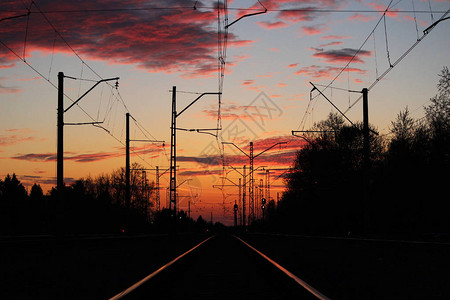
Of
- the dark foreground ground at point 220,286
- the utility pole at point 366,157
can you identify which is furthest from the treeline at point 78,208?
the dark foreground ground at point 220,286

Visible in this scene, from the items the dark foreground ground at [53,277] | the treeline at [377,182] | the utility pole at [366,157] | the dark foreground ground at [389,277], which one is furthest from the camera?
the treeline at [377,182]

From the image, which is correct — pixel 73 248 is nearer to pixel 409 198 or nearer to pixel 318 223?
pixel 409 198

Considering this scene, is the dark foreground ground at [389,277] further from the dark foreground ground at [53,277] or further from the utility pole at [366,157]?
the utility pole at [366,157]

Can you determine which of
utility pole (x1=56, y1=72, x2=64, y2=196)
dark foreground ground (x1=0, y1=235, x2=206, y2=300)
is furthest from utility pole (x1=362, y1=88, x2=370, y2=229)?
dark foreground ground (x1=0, y1=235, x2=206, y2=300)

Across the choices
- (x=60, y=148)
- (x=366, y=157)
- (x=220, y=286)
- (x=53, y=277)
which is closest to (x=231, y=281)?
(x=220, y=286)

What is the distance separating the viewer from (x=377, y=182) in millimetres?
73812

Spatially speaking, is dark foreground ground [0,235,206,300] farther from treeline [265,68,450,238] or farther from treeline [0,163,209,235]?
treeline [0,163,209,235]

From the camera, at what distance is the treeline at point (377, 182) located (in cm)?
6309

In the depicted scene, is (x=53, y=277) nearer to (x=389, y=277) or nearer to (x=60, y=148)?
(x=389, y=277)

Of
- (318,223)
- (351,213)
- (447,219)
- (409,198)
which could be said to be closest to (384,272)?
(447,219)

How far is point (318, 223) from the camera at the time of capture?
90.4 metres

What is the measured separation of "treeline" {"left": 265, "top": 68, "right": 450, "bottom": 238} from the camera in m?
63.1

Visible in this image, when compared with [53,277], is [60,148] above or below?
above

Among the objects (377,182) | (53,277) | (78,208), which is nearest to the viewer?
(53,277)
